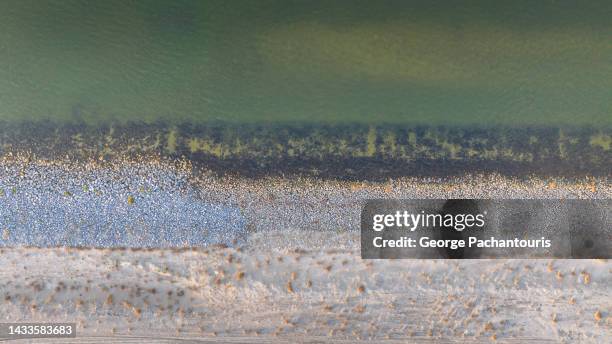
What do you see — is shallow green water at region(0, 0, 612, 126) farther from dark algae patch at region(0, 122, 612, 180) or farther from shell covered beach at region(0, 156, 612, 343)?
shell covered beach at region(0, 156, 612, 343)

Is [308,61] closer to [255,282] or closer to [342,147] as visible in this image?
[342,147]

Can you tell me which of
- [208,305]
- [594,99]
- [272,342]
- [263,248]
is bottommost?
[272,342]

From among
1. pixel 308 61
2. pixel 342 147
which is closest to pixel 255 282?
pixel 342 147

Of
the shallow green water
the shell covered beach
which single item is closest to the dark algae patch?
the shallow green water

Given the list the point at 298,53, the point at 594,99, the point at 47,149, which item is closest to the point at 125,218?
the point at 47,149

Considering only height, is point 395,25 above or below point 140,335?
above

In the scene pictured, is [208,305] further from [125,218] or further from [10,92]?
[10,92]
